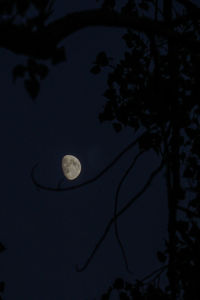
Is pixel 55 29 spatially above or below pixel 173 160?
above

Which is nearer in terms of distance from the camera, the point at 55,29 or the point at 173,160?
the point at 55,29

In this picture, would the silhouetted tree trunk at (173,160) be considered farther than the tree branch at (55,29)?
Yes

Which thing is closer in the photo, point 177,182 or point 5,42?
point 5,42

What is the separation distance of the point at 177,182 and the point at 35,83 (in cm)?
190

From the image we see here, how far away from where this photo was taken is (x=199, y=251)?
3840mm

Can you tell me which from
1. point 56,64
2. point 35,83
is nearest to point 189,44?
point 56,64

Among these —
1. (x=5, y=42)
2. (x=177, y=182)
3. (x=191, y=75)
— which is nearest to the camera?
(x=5, y=42)

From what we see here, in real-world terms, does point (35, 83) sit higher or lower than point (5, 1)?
lower

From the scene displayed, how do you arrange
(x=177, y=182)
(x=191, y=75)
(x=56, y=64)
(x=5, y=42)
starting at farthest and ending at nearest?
(x=191, y=75)
(x=177, y=182)
(x=56, y=64)
(x=5, y=42)

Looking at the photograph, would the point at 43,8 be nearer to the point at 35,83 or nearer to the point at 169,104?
the point at 35,83

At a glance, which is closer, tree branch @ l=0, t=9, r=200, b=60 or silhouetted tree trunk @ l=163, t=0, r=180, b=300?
tree branch @ l=0, t=9, r=200, b=60

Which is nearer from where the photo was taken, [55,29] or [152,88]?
[55,29]

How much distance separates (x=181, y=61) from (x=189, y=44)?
2.57m

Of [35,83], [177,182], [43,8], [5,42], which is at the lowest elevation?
[177,182]
